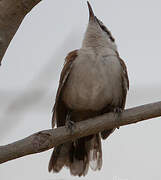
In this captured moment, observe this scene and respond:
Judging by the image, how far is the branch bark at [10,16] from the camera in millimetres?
2365

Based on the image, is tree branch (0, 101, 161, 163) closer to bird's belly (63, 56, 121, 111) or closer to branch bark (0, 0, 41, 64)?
branch bark (0, 0, 41, 64)

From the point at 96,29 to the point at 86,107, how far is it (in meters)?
1.24

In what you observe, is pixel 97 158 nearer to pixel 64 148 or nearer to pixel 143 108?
pixel 64 148

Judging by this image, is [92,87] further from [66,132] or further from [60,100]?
[66,132]

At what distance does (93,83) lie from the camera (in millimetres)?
4070

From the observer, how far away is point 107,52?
4.37 m

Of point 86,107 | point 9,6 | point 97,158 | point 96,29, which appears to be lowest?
point 97,158

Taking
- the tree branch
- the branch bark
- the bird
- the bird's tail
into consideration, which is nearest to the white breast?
the bird

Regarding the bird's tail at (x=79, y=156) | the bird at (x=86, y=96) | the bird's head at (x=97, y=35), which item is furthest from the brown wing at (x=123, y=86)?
the bird's head at (x=97, y=35)

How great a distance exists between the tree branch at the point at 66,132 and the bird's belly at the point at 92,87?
95 cm

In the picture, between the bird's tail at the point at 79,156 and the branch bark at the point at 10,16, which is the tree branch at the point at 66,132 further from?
the bird's tail at the point at 79,156

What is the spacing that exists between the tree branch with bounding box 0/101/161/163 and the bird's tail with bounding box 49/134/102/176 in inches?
42.4

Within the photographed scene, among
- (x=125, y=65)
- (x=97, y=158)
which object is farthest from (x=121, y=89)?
(x=97, y=158)

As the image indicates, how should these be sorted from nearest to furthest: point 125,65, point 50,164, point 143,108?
point 143,108 < point 50,164 < point 125,65
